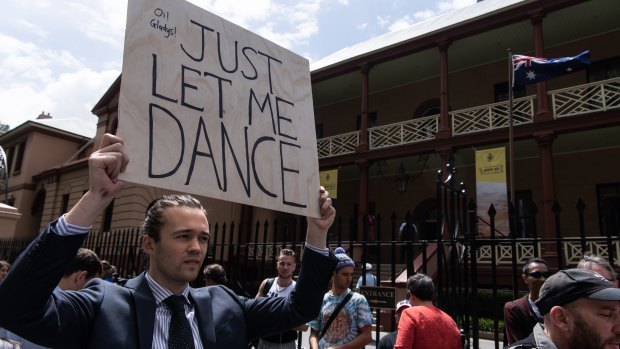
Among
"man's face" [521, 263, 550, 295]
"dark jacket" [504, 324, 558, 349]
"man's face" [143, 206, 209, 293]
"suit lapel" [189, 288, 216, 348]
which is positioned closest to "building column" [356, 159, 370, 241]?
"man's face" [521, 263, 550, 295]

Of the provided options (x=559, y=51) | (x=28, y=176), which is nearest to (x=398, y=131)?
(x=559, y=51)

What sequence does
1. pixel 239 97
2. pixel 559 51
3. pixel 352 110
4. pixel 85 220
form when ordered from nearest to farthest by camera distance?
pixel 85 220, pixel 239 97, pixel 559 51, pixel 352 110

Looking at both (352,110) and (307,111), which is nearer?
(307,111)

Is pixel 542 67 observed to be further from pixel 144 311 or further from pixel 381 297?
pixel 144 311

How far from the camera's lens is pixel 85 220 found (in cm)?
144

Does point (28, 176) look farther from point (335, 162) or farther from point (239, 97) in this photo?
point (239, 97)

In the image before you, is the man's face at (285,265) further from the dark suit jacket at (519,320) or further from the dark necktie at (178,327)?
the dark necktie at (178,327)

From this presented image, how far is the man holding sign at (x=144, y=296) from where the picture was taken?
4.46 feet

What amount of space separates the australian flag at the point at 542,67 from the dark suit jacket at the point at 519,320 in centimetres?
970

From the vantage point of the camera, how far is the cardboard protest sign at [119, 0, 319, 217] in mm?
1747

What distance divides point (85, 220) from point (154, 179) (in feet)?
0.99

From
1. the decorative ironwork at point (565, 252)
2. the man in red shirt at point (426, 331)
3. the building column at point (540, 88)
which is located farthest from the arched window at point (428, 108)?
the man in red shirt at point (426, 331)

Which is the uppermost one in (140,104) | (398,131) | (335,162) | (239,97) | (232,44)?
(398,131)

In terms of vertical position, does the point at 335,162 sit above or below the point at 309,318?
above
